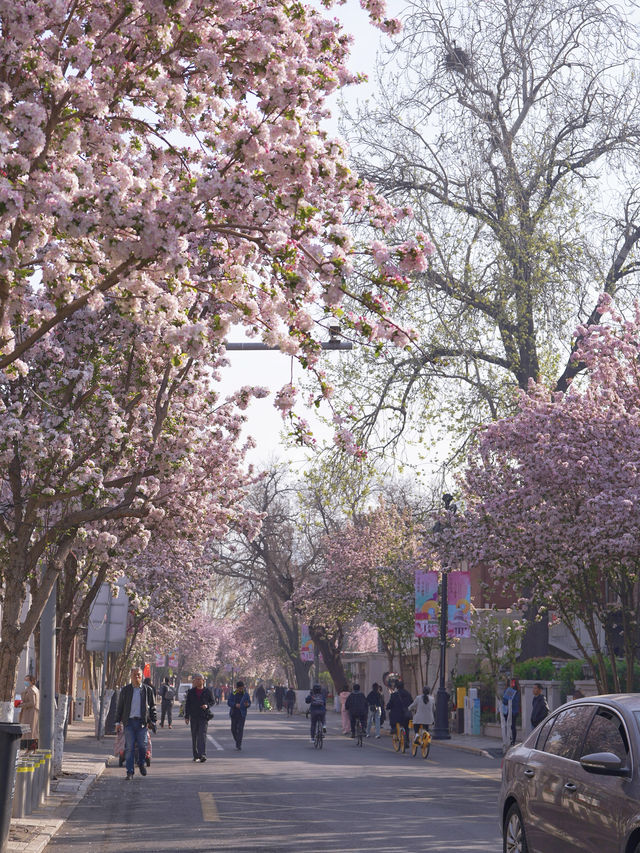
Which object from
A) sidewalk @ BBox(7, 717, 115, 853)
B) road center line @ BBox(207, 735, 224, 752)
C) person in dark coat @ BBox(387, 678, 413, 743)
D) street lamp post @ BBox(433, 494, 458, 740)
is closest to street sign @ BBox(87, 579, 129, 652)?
sidewalk @ BBox(7, 717, 115, 853)

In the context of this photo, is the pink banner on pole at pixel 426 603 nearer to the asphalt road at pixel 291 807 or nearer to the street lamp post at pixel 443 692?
the street lamp post at pixel 443 692

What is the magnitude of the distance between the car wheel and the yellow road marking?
560 cm

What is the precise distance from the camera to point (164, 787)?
19859mm

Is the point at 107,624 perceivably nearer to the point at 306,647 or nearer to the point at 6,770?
the point at 6,770

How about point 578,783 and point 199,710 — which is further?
point 199,710

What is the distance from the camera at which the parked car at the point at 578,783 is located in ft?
25.3

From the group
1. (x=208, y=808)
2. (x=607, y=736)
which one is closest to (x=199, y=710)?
(x=208, y=808)

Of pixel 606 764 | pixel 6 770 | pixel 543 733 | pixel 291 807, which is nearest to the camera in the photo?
pixel 606 764

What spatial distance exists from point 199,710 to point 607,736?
731 inches

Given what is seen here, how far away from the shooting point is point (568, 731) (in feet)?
29.7

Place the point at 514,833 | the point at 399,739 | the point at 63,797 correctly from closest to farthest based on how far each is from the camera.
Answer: the point at 514,833
the point at 63,797
the point at 399,739

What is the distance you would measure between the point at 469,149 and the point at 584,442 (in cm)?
1248

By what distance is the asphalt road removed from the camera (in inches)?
504

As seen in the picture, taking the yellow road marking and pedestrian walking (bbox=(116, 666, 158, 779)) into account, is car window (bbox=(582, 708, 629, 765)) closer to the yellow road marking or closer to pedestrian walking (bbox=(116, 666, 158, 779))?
the yellow road marking
